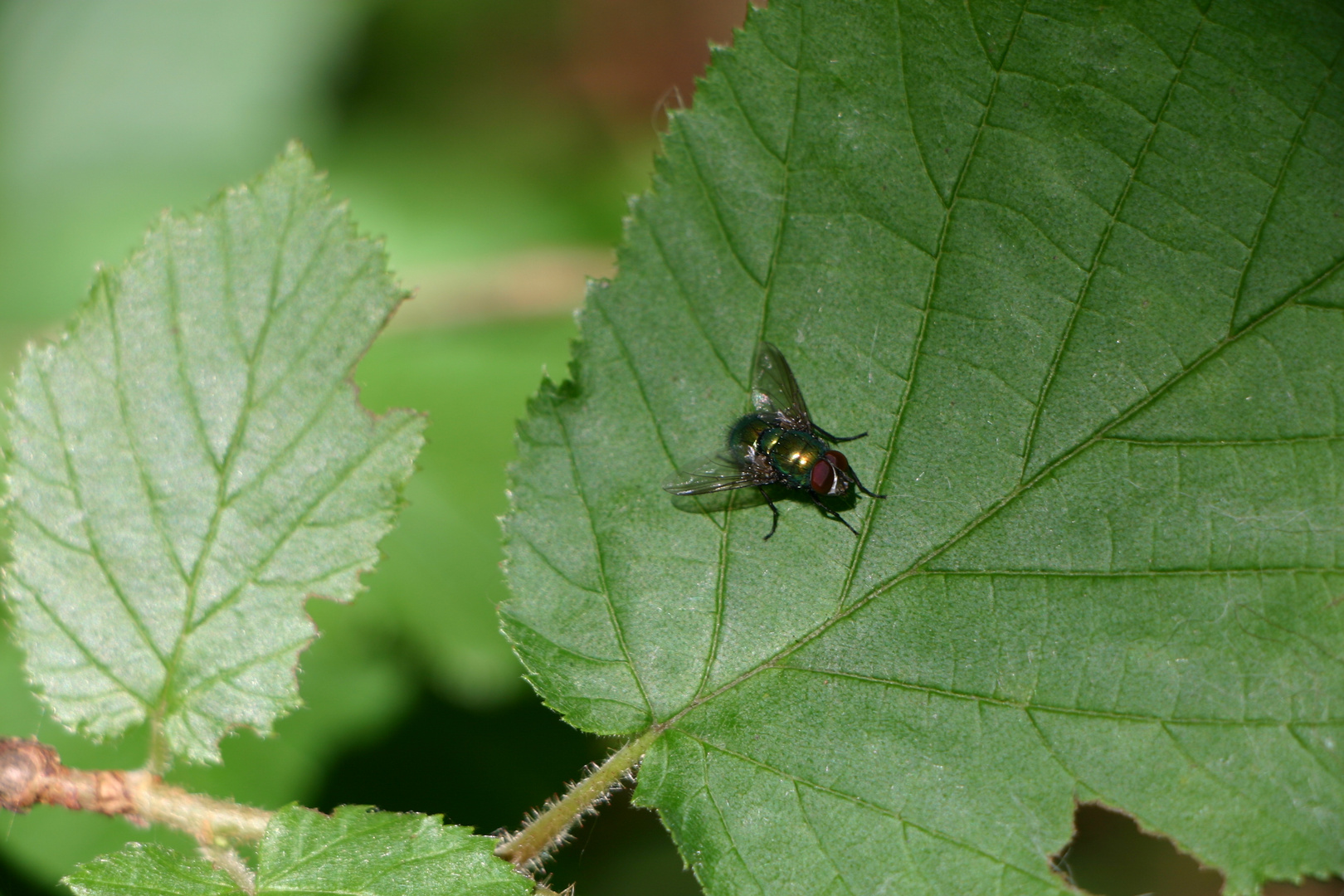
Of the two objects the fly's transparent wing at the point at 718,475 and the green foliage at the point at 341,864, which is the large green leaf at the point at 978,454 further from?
the green foliage at the point at 341,864

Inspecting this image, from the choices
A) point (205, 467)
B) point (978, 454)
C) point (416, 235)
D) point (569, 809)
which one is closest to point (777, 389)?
point (978, 454)

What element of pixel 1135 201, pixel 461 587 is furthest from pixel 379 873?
pixel 1135 201

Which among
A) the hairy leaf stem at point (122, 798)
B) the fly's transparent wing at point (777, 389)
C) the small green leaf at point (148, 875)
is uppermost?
the fly's transparent wing at point (777, 389)

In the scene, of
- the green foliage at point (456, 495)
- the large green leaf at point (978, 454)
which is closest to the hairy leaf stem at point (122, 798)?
the large green leaf at point (978, 454)

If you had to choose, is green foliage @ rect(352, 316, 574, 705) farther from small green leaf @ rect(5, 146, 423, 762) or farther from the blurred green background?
small green leaf @ rect(5, 146, 423, 762)

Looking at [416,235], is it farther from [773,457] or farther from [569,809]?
[569,809]

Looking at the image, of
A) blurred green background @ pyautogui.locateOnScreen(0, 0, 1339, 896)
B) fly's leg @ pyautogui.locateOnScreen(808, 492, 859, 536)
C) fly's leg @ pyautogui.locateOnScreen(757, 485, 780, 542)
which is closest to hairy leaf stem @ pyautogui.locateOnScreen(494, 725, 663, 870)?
fly's leg @ pyautogui.locateOnScreen(757, 485, 780, 542)

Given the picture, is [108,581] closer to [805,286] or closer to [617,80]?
[805,286]

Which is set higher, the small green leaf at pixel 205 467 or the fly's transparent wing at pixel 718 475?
the fly's transparent wing at pixel 718 475
